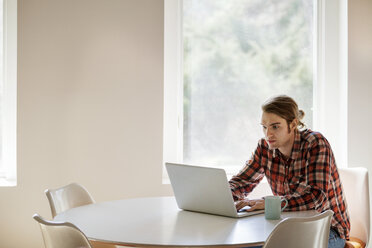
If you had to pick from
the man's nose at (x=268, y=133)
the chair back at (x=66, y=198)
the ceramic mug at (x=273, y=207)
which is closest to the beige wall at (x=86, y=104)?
the chair back at (x=66, y=198)

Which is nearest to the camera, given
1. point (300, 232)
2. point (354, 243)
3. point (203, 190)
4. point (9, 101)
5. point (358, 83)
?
point (300, 232)

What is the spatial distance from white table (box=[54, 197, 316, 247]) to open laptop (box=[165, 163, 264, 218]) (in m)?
0.03

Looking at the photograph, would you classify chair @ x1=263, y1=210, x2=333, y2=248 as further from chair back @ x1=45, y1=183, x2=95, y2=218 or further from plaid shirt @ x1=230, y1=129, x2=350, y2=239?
chair back @ x1=45, y1=183, x2=95, y2=218

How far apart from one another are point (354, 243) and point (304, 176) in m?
0.48

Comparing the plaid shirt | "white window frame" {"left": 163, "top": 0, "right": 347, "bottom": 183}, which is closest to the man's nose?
the plaid shirt

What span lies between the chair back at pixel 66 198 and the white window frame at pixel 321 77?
3.76 feet

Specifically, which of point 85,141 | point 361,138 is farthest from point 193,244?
point 361,138

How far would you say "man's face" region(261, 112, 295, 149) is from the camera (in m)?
2.37

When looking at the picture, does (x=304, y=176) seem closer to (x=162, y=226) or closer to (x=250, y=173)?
(x=250, y=173)

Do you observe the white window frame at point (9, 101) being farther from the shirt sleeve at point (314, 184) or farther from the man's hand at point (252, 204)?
the shirt sleeve at point (314, 184)

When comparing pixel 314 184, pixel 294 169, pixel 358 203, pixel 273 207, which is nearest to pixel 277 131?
pixel 294 169

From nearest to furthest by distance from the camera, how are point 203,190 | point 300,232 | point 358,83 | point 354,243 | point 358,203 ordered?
point 300,232 < point 203,190 < point 354,243 < point 358,203 < point 358,83

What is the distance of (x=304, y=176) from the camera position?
2297 mm

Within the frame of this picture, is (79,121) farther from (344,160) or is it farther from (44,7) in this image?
(344,160)
